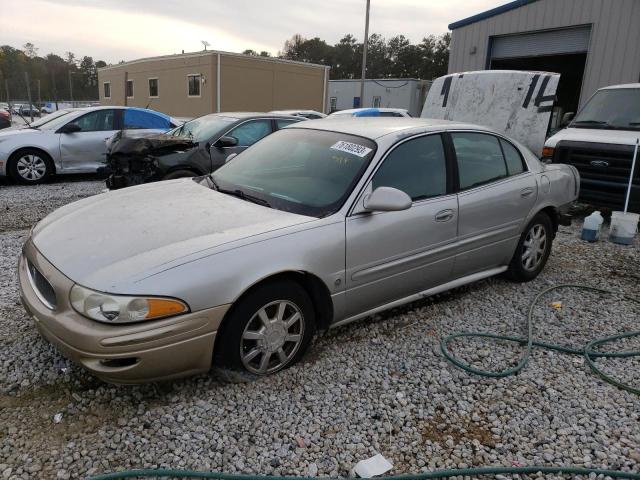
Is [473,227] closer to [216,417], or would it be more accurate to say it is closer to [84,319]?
[216,417]

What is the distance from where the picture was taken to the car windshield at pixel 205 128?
24.4ft

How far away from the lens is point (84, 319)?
2.46 meters

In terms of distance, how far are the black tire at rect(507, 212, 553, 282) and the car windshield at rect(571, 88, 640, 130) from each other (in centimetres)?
365

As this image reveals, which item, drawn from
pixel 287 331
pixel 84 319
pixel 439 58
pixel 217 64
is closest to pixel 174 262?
pixel 84 319

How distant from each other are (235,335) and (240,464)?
2.18 ft

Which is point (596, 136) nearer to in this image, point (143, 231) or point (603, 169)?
point (603, 169)

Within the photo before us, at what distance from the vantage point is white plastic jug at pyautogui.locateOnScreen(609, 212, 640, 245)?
6234 millimetres

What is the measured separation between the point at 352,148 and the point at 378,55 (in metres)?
76.8

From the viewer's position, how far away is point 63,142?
8859 millimetres

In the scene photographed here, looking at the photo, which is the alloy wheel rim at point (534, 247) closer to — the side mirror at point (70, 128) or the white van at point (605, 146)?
the white van at point (605, 146)

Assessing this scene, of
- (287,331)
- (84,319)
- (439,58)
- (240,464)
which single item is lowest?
(240,464)

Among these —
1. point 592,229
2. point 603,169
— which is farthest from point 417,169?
point 603,169

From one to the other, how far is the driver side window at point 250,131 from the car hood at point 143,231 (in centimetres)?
402

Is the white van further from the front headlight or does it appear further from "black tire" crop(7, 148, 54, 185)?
"black tire" crop(7, 148, 54, 185)
